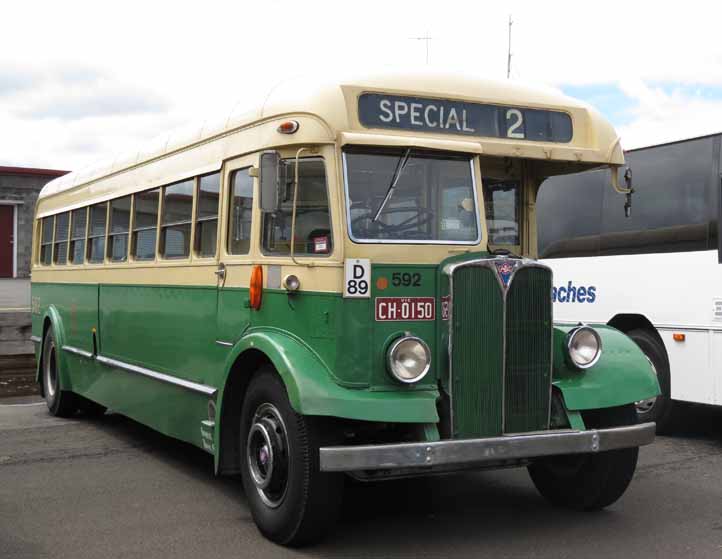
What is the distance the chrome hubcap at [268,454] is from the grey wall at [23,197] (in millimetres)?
33401

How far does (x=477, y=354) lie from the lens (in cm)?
588

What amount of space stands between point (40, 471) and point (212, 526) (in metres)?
2.41

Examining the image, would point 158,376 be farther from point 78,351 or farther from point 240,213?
point 78,351

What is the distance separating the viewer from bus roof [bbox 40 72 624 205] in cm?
584

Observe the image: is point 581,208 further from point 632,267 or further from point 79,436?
point 79,436

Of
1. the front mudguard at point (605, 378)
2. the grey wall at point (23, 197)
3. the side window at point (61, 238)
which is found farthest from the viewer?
the grey wall at point (23, 197)

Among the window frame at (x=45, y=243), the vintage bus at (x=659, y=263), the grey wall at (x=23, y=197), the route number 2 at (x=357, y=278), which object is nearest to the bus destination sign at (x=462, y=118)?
the route number 2 at (x=357, y=278)

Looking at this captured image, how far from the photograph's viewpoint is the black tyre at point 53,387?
11.2 m

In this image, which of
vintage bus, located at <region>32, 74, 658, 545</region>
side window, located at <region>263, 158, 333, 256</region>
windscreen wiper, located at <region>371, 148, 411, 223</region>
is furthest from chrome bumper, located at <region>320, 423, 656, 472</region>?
windscreen wiper, located at <region>371, 148, 411, 223</region>

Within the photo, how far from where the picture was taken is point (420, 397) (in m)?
5.64

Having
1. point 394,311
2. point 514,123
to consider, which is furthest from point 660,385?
point 394,311

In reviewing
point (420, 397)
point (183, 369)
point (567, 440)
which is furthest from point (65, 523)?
point (567, 440)

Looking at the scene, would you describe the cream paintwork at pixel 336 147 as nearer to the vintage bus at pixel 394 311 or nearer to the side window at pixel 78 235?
the vintage bus at pixel 394 311

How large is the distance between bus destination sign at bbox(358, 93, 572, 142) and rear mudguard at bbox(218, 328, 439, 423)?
1.41m
